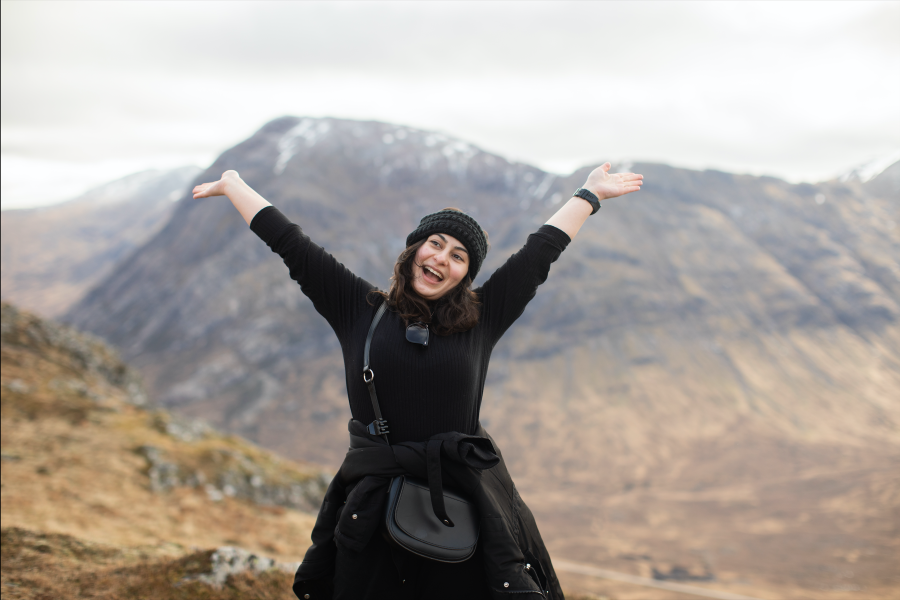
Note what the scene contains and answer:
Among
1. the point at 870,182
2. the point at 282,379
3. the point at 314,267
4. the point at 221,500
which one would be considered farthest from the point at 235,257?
the point at 870,182

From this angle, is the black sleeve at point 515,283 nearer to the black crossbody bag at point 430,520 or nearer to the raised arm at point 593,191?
the raised arm at point 593,191

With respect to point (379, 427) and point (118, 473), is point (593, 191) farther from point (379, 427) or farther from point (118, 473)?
point (118, 473)

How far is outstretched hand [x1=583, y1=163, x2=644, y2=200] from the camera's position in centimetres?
341

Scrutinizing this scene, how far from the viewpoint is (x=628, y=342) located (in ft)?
326

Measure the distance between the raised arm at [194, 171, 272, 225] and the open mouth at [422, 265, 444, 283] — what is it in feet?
2.95

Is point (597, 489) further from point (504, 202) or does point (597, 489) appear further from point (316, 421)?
point (504, 202)

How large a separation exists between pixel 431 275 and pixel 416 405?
0.64 meters

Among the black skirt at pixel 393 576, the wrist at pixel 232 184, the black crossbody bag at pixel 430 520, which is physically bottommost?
the black skirt at pixel 393 576

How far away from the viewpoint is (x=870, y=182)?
5354 inches

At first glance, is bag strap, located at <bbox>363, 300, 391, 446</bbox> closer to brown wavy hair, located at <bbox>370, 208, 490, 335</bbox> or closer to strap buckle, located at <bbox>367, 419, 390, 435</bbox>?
strap buckle, located at <bbox>367, 419, 390, 435</bbox>

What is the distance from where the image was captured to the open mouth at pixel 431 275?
288 centimetres

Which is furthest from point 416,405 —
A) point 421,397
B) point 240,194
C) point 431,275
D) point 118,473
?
point 118,473

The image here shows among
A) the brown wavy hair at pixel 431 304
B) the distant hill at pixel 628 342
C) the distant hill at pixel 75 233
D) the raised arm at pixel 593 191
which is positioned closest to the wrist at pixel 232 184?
the brown wavy hair at pixel 431 304

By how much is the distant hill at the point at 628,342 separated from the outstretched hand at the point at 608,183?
163 feet
